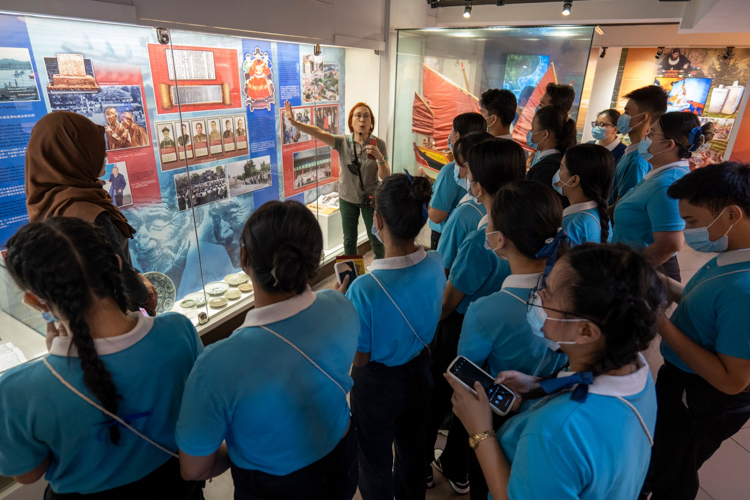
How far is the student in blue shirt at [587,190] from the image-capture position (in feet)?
7.48

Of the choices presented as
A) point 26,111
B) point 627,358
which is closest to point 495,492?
point 627,358

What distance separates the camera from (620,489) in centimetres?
96

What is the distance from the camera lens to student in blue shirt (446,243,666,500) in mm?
918

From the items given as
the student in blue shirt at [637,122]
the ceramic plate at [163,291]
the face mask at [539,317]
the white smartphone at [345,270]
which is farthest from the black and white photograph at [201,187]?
the student in blue shirt at [637,122]

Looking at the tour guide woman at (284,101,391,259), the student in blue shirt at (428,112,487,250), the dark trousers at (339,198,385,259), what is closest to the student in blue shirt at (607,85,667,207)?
the student in blue shirt at (428,112,487,250)

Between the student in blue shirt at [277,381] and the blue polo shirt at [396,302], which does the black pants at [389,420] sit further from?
the student in blue shirt at [277,381]

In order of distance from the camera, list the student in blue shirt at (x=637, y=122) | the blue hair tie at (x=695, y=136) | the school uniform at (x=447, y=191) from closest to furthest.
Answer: the blue hair tie at (x=695, y=136) < the school uniform at (x=447, y=191) < the student in blue shirt at (x=637, y=122)

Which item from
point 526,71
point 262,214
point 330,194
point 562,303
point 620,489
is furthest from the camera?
point 330,194

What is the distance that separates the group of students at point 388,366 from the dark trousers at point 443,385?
1.11 feet

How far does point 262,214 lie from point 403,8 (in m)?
5.14

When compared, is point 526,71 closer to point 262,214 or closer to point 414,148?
point 414,148

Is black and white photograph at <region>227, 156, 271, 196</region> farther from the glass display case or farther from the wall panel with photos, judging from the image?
the glass display case

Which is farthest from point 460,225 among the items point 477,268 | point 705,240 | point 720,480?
point 720,480

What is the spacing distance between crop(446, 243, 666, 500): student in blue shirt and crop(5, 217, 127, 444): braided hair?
110 centimetres
